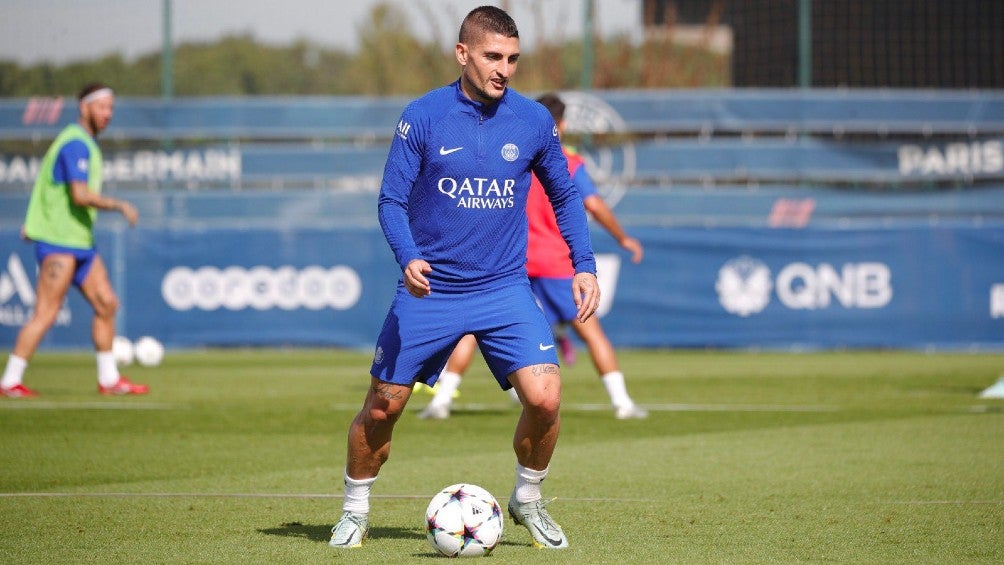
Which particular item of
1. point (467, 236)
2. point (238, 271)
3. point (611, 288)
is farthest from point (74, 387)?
point (467, 236)

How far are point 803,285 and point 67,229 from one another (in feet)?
32.1

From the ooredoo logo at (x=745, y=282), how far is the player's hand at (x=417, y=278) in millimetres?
13481

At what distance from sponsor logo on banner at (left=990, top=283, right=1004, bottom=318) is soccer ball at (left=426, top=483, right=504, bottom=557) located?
14.1 m

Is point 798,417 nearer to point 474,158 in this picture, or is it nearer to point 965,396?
point 965,396

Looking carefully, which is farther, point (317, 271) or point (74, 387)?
point (317, 271)

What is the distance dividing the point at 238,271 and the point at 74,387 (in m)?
5.51

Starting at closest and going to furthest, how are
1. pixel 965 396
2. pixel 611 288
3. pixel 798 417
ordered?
pixel 798 417
pixel 965 396
pixel 611 288

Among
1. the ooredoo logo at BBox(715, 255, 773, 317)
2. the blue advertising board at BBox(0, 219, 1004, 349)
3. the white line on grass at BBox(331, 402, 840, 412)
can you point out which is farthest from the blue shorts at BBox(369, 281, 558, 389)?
the ooredoo logo at BBox(715, 255, 773, 317)

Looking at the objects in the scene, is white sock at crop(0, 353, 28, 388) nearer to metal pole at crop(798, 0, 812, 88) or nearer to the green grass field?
the green grass field

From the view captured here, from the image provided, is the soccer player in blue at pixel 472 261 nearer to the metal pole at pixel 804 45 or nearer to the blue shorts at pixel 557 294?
the blue shorts at pixel 557 294

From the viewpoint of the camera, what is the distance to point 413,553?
19.6ft

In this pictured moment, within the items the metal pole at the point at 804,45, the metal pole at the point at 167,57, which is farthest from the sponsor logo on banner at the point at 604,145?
the metal pole at the point at 167,57

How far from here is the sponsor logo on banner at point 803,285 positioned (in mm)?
18781

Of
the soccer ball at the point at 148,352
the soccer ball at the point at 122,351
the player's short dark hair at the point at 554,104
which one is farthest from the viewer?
the soccer ball at the point at 122,351
